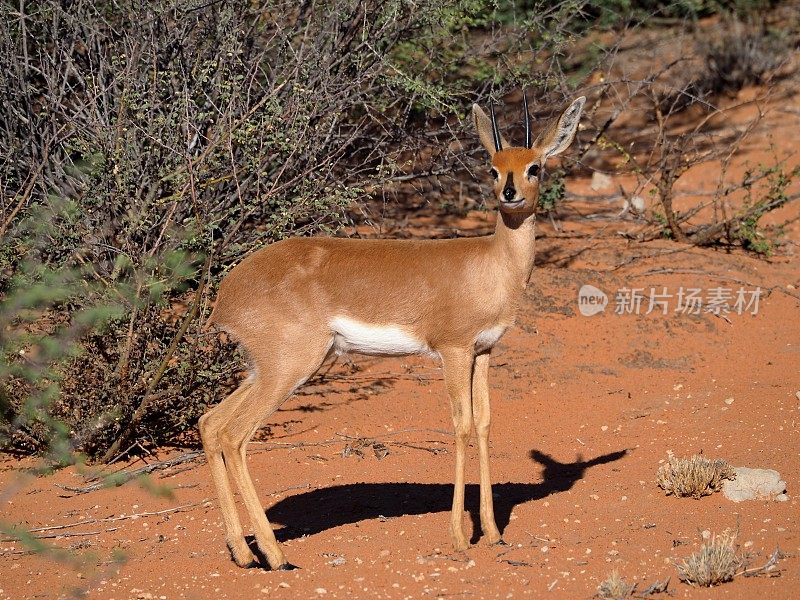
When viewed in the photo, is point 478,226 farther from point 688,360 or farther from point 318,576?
point 318,576

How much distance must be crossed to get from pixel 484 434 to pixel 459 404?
0.35 m

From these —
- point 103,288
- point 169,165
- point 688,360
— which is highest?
point 169,165

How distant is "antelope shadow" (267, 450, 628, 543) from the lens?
287 inches

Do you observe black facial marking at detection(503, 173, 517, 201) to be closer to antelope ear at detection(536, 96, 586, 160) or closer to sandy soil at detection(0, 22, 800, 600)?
antelope ear at detection(536, 96, 586, 160)

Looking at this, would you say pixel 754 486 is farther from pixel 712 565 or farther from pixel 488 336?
pixel 488 336

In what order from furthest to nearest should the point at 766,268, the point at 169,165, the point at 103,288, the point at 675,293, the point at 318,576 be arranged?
the point at 766,268, the point at 675,293, the point at 169,165, the point at 103,288, the point at 318,576

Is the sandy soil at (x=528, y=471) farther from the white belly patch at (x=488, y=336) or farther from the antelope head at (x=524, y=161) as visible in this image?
the antelope head at (x=524, y=161)

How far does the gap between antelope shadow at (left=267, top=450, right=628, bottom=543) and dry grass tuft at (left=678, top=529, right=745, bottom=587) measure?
59.5 inches

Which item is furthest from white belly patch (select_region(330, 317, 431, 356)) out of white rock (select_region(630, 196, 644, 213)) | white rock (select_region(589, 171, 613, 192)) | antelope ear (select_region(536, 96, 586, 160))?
white rock (select_region(589, 171, 613, 192))

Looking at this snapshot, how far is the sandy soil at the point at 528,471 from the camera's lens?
6195mm

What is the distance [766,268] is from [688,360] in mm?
2538

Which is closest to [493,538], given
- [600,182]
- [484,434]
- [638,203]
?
[484,434]

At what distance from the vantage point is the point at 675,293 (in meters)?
11.7

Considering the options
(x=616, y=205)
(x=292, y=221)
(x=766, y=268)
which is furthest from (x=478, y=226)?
(x=292, y=221)
